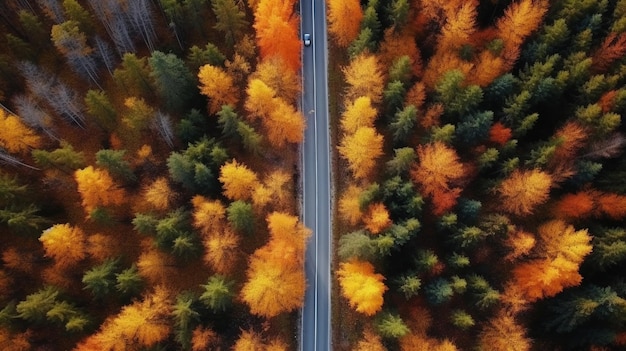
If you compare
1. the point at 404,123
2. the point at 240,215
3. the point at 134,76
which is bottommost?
the point at 240,215

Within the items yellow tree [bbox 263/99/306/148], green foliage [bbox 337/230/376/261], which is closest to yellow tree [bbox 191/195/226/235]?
yellow tree [bbox 263/99/306/148]

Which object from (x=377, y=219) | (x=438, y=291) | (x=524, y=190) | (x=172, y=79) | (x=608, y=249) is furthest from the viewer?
(x=524, y=190)

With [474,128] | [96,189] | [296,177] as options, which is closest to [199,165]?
[96,189]

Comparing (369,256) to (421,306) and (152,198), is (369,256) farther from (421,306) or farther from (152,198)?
(152,198)

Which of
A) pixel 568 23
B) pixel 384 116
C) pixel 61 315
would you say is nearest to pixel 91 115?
pixel 61 315

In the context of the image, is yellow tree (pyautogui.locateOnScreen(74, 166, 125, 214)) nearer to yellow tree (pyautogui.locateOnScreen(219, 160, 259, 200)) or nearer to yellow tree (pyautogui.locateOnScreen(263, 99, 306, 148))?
yellow tree (pyautogui.locateOnScreen(219, 160, 259, 200))

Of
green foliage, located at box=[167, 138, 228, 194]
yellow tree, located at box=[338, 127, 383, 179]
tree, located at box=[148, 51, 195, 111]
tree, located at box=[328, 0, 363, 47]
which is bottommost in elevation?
green foliage, located at box=[167, 138, 228, 194]

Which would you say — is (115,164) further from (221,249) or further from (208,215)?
(221,249)
